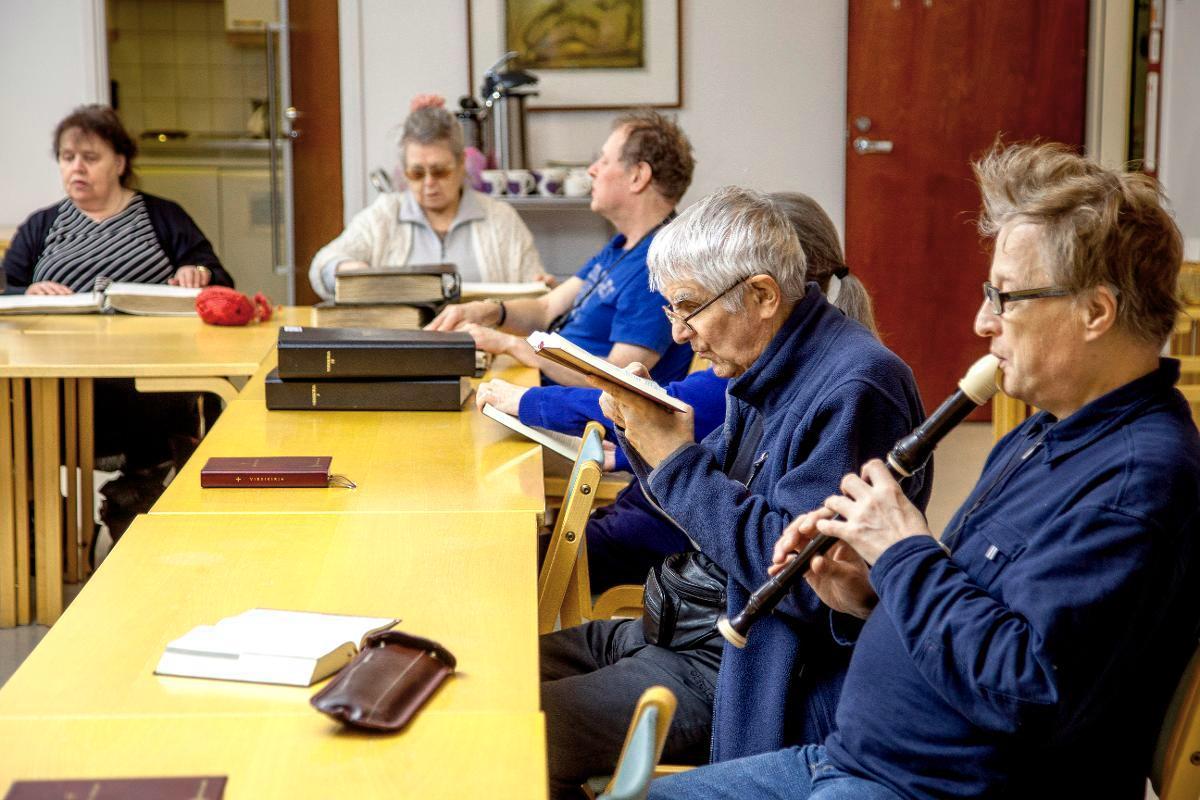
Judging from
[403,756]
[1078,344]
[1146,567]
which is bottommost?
[403,756]

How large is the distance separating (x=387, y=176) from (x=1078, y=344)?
4465 millimetres

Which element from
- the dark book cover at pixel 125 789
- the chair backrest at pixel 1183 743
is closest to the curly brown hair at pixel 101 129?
the dark book cover at pixel 125 789

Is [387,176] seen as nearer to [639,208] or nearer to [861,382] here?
[639,208]

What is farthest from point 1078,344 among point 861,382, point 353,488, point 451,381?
point 451,381

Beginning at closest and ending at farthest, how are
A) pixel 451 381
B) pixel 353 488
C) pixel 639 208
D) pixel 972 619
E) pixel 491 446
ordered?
pixel 972 619 → pixel 353 488 → pixel 491 446 → pixel 451 381 → pixel 639 208

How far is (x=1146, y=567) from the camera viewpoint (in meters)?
1.19

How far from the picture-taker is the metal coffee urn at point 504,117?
5.08 m

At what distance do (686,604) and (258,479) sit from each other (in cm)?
68

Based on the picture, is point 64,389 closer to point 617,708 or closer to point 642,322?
point 642,322

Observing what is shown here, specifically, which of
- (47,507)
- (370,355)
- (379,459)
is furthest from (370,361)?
(47,507)

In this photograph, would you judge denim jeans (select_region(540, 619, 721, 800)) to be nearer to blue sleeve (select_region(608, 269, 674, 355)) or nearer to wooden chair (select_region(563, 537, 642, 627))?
wooden chair (select_region(563, 537, 642, 627))

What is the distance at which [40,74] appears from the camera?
5379 mm

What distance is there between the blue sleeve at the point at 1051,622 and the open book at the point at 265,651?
564mm

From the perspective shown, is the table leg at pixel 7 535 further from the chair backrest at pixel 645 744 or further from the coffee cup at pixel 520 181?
the chair backrest at pixel 645 744
